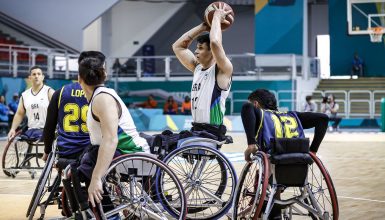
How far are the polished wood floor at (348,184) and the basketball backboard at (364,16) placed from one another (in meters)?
7.02

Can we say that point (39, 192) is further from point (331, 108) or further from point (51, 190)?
point (331, 108)

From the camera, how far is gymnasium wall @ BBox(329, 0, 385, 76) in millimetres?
34594

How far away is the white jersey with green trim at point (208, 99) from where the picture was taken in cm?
667

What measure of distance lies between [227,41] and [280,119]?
102 feet

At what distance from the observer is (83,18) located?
2945cm

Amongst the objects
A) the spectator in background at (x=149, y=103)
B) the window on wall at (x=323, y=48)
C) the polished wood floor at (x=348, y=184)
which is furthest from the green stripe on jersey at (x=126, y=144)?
the window on wall at (x=323, y=48)

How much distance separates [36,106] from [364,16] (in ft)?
57.2

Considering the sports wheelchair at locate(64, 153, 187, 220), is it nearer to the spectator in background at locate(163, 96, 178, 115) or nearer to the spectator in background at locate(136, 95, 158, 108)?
the spectator in background at locate(163, 96, 178, 115)

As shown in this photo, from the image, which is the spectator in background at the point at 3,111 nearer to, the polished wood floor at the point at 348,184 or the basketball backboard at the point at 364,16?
the polished wood floor at the point at 348,184

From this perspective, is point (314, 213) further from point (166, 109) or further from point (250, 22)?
A: point (250, 22)

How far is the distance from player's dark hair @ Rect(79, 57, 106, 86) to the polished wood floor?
7.41ft

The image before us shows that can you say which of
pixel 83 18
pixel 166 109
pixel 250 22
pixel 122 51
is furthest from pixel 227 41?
pixel 166 109

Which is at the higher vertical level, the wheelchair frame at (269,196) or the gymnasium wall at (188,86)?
the gymnasium wall at (188,86)

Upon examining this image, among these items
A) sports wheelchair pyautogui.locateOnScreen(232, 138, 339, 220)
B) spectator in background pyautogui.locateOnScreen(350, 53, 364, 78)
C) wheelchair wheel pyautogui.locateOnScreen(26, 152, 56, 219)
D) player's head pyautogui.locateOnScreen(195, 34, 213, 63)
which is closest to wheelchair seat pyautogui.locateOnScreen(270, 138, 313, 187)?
sports wheelchair pyautogui.locateOnScreen(232, 138, 339, 220)
